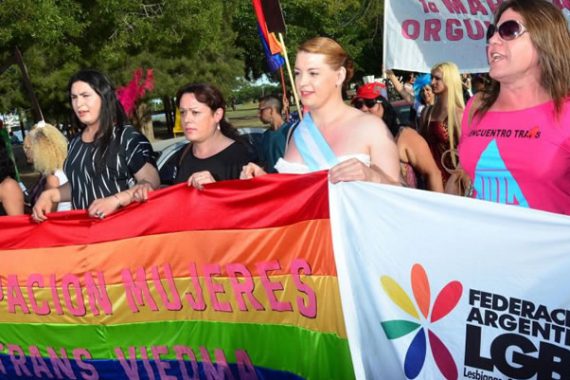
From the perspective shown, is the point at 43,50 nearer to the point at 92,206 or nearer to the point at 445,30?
the point at 445,30

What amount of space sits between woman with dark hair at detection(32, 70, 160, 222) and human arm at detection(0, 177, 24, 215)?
0.63 meters

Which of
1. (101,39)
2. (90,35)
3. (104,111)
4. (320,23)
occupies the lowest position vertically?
(104,111)

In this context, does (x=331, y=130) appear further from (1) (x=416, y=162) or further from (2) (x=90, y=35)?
(2) (x=90, y=35)

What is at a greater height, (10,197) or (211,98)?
(211,98)

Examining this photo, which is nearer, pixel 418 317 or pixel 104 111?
pixel 418 317

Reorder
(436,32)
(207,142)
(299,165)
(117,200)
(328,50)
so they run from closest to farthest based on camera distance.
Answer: (328,50) < (299,165) < (117,200) < (207,142) < (436,32)

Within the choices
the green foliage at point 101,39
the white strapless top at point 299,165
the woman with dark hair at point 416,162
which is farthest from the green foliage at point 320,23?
the white strapless top at point 299,165

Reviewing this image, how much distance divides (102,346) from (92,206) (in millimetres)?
762

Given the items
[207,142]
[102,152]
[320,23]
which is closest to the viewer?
[102,152]

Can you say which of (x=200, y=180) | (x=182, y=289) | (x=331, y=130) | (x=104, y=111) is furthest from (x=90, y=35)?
(x=331, y=130)

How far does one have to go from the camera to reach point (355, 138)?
10.7ft

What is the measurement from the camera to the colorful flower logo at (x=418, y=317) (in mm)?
2889

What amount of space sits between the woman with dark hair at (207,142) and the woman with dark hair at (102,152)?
0.77ft

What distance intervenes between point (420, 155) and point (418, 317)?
79.3 inches
